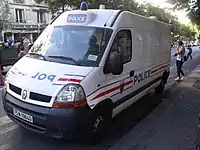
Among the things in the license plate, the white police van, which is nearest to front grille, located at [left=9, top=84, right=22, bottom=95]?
the white police van

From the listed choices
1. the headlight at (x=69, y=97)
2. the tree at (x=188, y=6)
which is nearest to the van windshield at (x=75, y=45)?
the headlight at (x=69, y=97)

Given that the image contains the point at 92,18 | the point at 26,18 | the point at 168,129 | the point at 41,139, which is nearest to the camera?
the point at 41,139

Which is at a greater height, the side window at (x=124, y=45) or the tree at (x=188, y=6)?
the tree at (x=188, y=6)

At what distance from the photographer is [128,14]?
5.24 meters

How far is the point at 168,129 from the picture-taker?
5.41m

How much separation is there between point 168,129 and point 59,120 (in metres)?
2.58

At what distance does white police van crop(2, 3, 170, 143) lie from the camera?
12.5 feet

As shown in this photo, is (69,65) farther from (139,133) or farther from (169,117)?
(169,117)

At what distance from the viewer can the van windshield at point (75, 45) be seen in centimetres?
439

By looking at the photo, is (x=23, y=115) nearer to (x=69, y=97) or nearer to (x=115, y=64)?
(x=69, y=97)

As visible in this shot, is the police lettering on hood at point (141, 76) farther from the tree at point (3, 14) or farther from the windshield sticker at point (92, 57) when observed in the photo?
the tree at point (3, 14)

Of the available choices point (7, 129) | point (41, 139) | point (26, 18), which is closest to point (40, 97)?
point (41, 139)

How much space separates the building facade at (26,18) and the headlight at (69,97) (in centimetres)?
3642

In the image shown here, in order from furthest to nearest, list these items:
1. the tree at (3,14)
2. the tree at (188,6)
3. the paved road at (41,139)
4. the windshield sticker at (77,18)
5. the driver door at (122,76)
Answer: the tree at (3,14) → the tree at (188,6) → the windshield sticker at (77,18) → the driver door at (122,76) → the paved road at (41,139)
